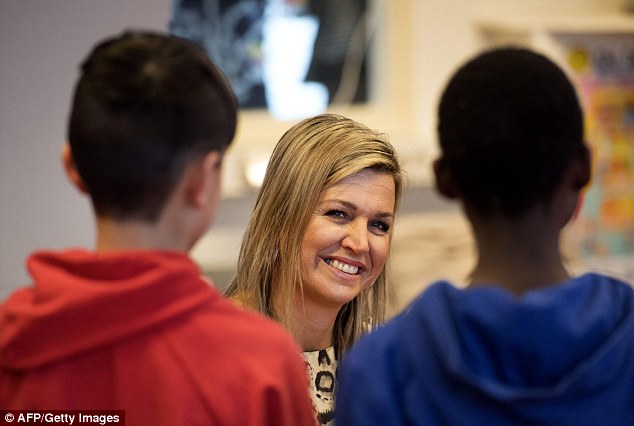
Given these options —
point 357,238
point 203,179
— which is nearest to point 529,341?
point 203,179

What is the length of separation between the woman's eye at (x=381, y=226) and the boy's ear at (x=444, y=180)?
779mm

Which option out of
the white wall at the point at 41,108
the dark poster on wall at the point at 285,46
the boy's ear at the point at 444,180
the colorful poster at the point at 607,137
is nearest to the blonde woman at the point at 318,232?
the boy's ear at the point at 444,180

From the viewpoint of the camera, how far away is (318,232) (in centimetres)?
180

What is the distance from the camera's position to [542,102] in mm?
1002

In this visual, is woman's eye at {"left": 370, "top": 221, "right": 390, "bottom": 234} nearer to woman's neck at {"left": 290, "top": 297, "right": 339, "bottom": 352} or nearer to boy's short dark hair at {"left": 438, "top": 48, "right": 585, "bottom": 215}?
woman's neck at {"left": 290, "top": 297, "right": 339, "bottom": 352}

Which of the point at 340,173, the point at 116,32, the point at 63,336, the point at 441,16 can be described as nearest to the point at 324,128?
the point at 340,173

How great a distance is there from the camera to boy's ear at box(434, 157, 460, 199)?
3.44ft

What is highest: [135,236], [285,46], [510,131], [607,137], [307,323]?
[285,46]

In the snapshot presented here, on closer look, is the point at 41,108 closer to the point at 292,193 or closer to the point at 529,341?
the point at 292,193

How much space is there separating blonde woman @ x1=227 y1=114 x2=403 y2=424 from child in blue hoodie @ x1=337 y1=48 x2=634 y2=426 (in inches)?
29.5

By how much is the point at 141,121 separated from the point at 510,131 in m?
0.43

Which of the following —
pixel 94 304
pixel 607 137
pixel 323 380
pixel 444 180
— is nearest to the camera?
pixel 94 304

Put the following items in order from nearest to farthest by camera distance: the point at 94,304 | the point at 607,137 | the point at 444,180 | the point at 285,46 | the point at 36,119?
the point at 94,304 < the point at 444,180 < the point at 36,119 < the point at 285,46 < the point at 607,137

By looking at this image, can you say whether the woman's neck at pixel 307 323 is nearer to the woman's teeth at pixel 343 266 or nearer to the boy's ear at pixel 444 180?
the woman's teeth at pixel 343 266
